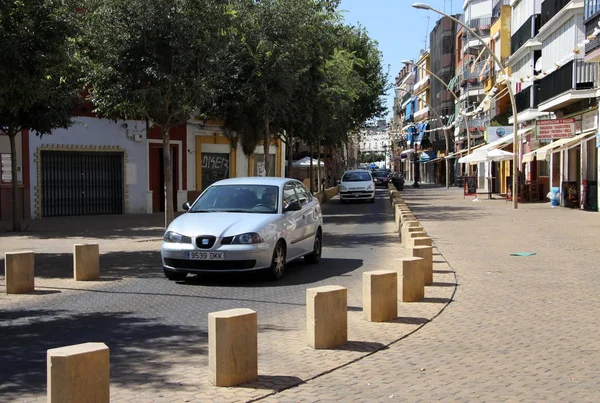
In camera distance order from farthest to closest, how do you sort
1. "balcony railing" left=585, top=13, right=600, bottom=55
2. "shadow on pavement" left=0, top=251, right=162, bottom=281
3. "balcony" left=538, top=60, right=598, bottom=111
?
1. "balcony" left=538, top=60, right=598, bottom=111
2. "balcony railing" left=585, top=13, right=600, bottom=55
3. "shadow on pavement" left=0, top=251, right=162, bottom=281

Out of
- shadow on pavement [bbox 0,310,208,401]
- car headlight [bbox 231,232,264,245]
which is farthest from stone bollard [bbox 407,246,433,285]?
shadow on pavement [bbox 0,310,208,401]

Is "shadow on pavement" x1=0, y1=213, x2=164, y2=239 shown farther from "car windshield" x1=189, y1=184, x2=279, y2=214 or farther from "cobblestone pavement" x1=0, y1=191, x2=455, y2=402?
"car windshield" x1=189, y1=184, x2=279, y2=214

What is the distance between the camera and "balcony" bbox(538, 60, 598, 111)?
1072 inches

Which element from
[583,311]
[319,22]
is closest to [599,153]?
[319,22]

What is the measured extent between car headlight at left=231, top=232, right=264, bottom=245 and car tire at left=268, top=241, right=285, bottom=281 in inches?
21.3

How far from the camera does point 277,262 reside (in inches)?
446

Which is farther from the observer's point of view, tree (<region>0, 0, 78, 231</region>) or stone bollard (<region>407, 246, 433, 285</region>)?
tree (<region>0, 0, 78, 231</region>)

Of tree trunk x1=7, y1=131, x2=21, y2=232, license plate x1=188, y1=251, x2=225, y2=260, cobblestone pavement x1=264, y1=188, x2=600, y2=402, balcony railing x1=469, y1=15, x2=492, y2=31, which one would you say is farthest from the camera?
balcony railing x1=469, y1=15, x2=492, y2=31

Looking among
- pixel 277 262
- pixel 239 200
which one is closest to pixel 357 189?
pixel 239 200

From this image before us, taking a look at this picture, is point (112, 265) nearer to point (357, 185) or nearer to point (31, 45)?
point (31, 45)

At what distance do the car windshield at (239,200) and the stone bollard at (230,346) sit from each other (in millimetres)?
5965

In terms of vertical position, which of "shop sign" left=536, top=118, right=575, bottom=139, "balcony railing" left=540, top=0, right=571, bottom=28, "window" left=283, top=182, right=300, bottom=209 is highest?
"balcony railing" left=540, top=0, right=571, bottom=28

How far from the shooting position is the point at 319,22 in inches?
993

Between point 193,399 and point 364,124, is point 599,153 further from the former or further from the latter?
point 364,124
